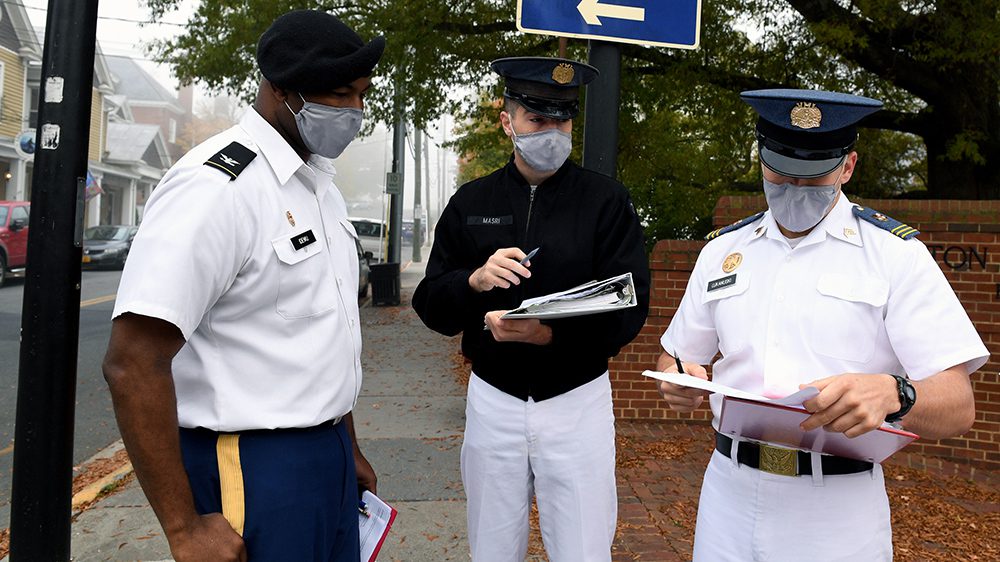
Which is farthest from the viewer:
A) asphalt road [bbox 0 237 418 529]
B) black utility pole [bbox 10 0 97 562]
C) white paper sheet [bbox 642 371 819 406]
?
asphalt road [bbox 0 237 418 529]

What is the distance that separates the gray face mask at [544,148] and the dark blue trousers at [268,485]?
1.31 meters

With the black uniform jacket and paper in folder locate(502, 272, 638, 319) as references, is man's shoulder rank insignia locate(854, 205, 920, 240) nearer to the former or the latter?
paper in folder locate(502, 272, 638, 319)

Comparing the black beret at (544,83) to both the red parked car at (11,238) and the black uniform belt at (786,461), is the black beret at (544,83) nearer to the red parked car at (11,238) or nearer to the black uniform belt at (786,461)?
the black uniform belt at (786,461)

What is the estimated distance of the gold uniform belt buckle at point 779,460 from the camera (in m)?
2.09

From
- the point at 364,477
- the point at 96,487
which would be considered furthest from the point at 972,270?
the point at 96,487

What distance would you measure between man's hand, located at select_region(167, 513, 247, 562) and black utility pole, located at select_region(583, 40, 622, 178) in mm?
2725

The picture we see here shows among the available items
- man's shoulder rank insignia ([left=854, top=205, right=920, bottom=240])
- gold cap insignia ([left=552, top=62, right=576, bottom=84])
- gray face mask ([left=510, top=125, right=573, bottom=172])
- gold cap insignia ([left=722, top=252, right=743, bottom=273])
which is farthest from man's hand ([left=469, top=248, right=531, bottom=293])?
man's shoulder rank insignia ([left=854, top=205, right=920, bottom=240])

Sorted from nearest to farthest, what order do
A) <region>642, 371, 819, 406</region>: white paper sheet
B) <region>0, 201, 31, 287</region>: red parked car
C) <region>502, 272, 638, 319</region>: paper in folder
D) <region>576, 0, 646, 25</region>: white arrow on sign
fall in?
<region>642, 371, 819, 406</region>: white paper sheet
<region>502, 272, 638, 319</region>: paper in folder
<region>576, 0, 646, 25</region>: white arrow on sign
<region>0, 201, 31, 287</region>: red parked car

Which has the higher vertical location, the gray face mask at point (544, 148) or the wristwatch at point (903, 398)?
the gray face mask at point (544, 148)

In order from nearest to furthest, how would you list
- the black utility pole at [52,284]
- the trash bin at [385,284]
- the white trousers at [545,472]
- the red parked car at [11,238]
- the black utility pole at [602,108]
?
the white trousers at [545,472] < the black utility pole at [52,284] < the black utility pole at [602,108] < the trash bin at [385,284] < the red parked car at [11,238]

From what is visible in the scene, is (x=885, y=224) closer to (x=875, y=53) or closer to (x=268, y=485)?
(x=268, y=485)

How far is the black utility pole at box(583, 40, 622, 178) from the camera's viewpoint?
13.1ft

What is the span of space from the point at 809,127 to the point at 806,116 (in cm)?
3

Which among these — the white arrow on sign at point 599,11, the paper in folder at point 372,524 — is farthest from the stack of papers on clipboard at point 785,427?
the white arrow on sign at point 599,11
